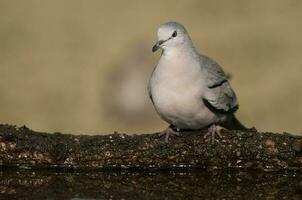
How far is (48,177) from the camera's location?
598 cm

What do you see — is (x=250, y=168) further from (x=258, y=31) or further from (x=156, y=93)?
(x=258, y=31)

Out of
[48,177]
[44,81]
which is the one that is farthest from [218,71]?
[44,81]

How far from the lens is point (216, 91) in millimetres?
7121

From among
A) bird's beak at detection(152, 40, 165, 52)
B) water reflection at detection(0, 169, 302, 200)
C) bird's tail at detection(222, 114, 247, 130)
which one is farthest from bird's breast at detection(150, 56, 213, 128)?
water reflection at detection(0, 169, 302, 200)

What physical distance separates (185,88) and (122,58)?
6.41 m

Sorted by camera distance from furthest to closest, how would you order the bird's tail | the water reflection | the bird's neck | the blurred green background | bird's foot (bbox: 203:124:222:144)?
A: the blurred green background
the bird's tail
the bird's neck
bird's foot (bbox: 203:124:222:144)
the water reflection

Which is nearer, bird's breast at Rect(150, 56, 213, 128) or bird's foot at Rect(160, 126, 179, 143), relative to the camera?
bird's foot at Rect(160, 126, 179, 143)

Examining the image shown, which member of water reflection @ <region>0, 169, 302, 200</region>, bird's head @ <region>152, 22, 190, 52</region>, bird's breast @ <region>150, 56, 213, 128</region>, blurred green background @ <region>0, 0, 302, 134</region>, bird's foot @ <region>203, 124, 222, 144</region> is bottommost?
water reflection @ <region>0, 169, 302, 200</region>

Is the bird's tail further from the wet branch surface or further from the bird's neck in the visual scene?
the wet branch surface

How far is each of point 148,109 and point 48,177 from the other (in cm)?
583

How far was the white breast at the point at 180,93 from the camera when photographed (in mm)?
6906

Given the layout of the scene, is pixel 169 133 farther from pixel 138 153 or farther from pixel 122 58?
pixel 122 58

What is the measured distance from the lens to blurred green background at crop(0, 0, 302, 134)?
38.4ft

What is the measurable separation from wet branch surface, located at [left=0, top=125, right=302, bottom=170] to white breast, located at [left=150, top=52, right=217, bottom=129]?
731 millimetres
